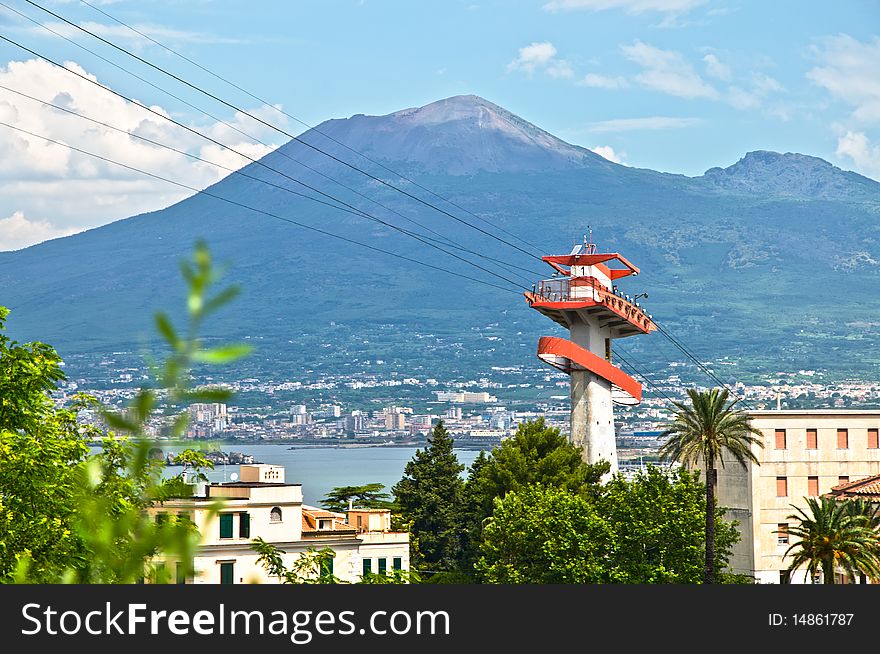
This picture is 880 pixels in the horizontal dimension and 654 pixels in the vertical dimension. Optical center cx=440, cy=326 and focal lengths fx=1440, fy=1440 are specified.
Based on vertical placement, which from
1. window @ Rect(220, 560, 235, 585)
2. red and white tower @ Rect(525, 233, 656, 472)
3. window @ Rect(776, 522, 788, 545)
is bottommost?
window @ Rect(220, 560, 235, 585)

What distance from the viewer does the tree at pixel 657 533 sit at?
194 ft

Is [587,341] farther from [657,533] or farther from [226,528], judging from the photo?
[226,528]

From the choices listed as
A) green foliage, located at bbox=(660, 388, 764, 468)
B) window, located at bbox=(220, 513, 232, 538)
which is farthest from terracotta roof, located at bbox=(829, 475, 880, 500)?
window, located at bbox=(220, 513, 232, 538)

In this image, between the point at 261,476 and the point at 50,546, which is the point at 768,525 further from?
the point at 50,546

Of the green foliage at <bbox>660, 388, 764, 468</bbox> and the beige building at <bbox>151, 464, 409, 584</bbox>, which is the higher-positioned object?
the green foliage at <bbox>660, 388, 764, 468</bbox>

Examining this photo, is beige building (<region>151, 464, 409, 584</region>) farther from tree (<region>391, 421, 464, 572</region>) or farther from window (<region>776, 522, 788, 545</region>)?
window (<region>776, 522, 788, 545</region>)

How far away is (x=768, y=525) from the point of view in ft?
263

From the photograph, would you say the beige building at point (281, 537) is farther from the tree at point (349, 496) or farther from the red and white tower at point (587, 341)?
the tree at point (349, 496)

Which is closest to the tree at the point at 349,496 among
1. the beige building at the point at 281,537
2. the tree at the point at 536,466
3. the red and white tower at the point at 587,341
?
the red and white tower at the point at 587,341

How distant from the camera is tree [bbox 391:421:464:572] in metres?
78.2

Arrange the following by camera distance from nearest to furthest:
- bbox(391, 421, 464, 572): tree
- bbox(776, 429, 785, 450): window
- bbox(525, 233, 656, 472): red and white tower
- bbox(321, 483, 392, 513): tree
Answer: bbox(525, 233, 656, 472): red and white tower
bbox(391, 421, 464, 572): tree
bbox(776, 429, 785, 450): window
bbox(321, 483, 392, 513): tree

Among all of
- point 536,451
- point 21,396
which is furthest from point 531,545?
point 21,396

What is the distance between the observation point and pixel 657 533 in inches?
2346

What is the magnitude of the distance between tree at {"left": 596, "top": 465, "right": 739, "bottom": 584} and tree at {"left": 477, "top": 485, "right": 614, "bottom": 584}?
2.52ft
